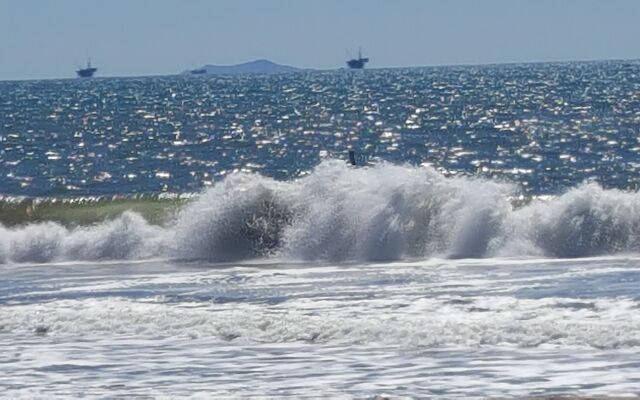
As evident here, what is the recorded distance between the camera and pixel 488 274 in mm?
23375

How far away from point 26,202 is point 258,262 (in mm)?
12155

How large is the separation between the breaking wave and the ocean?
5 cm

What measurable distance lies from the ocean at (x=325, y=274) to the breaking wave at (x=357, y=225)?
0.16 ft

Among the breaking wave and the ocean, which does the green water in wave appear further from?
the breaking wave

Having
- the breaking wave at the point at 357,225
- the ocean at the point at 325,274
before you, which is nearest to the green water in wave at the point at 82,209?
the ocean at the point at 325,274

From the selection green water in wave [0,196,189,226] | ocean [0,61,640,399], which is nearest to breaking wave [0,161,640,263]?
ocean [0,61,640,399]

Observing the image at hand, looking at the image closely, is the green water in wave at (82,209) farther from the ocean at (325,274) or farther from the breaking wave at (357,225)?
the breaking wave at (357,225)

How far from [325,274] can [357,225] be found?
4234mm

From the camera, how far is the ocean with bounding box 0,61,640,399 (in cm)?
1580

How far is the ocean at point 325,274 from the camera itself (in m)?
15.8

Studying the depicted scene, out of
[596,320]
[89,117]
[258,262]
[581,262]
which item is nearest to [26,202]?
[258,262]

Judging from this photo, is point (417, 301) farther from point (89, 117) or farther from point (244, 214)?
point (89, 117)

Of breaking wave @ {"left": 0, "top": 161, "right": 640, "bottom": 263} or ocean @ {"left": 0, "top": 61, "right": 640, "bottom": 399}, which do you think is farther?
breaking wave @ {"left": 0, "top": 161, "right": 640, "bottom": 263}

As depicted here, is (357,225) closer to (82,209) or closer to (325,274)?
(325,274)
